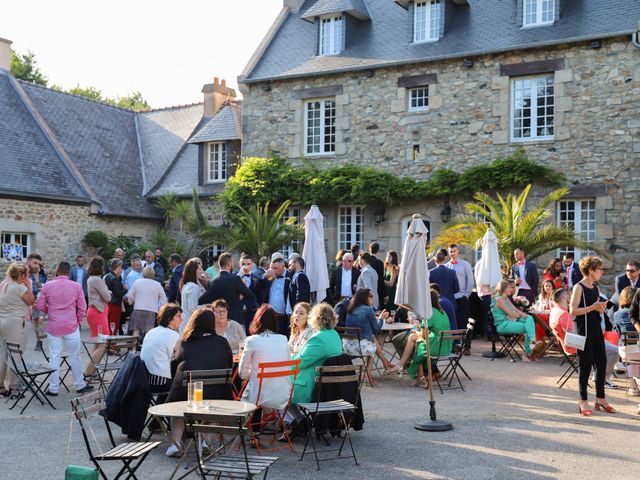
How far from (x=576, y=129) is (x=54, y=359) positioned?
38.8 ft

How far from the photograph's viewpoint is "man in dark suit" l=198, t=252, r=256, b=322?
31.8 feet

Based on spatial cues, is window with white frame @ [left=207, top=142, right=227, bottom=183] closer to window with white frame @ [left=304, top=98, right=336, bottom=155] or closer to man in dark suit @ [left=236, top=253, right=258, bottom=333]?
window with white frame @ [left=304, top=98, right=336, bottom=155]

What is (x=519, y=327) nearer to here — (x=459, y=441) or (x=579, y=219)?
(x=459, y=441)

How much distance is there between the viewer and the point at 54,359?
8938mm

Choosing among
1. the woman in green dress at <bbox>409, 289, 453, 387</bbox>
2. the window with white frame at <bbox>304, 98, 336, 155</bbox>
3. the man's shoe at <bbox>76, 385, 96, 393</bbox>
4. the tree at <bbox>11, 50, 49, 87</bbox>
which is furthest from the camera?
the tree at <bbox>11, 50, 49, 87</bbox>

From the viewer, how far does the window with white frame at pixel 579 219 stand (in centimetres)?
1587

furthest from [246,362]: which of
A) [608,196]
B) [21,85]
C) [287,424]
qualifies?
[21,85]

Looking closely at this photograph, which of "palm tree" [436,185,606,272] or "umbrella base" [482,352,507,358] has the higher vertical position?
"palm tree" [436,185,606,272]

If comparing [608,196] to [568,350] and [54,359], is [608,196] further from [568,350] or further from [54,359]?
[54,359]

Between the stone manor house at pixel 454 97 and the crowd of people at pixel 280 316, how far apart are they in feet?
8.51

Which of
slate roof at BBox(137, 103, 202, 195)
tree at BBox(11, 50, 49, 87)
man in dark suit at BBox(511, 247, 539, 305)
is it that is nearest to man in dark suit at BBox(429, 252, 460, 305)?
man in dark suit at BBox(511, 247, 539, 305)

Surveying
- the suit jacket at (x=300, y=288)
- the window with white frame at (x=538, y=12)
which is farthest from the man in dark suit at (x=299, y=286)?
the window with white frame at (x=538, y=12)

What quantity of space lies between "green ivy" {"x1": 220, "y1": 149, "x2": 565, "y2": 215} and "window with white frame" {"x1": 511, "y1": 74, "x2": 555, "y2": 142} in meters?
0.59

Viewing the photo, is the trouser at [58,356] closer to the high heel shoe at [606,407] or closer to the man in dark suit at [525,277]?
the high heel shoe at [606,407]
